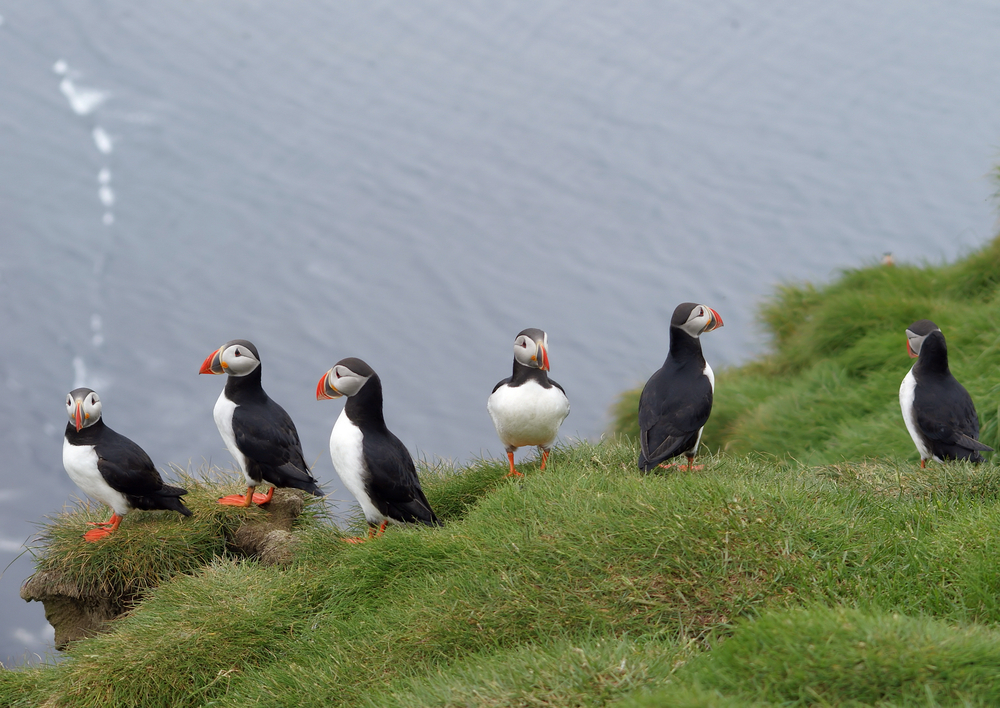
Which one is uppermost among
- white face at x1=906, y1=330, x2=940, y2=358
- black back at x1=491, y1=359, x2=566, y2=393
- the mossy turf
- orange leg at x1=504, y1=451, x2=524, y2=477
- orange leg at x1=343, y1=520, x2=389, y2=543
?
black back at x1=491, y1=359, x2=566, y2=393

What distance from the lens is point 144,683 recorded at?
4.26 metres

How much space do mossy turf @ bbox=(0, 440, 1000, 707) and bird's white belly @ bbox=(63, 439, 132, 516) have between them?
622 millimetres

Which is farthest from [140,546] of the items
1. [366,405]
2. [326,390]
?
[366,405]

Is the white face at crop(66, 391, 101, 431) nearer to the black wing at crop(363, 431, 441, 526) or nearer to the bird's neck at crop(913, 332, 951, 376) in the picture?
the black wing at crop(363, 431, 441, 526)

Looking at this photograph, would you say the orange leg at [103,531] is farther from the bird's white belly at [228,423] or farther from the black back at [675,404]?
the black back at [675,404]

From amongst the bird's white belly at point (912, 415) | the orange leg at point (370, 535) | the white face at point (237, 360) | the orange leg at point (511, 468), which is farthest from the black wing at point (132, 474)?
the bird's white belly at point (912, 415)

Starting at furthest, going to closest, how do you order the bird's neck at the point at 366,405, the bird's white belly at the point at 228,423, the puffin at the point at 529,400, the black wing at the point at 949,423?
the bird's white belly at the point at 228,423
the black wing at the point at 949,423
the puffin at the point at 529,400
the bird's neck at the point at 366,405

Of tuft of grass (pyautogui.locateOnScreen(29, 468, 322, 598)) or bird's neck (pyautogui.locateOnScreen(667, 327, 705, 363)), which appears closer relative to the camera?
bird's neck (pyautogui.locateOnScreen(667, 327, 705, 363))

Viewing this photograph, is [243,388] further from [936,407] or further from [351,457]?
[936,407]

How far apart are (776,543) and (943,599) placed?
2.12ft

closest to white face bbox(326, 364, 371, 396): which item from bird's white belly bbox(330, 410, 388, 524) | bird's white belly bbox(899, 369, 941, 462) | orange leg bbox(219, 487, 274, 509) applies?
bird's white belly bbox(330, 410, 388, 524)

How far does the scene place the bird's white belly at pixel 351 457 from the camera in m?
4.78

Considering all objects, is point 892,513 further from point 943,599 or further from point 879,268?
point 879,268

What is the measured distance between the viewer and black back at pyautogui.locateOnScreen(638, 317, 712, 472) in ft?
15.6
